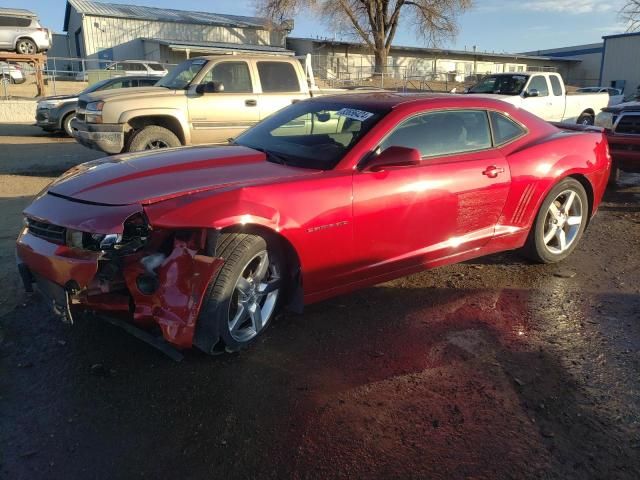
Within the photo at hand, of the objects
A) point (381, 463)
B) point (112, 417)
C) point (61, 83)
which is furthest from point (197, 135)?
point (61, 83)

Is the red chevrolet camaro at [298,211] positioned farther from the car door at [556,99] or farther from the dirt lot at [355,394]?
the car door at [556,99]

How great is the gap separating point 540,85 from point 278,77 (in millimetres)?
6456

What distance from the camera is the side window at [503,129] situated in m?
4.39

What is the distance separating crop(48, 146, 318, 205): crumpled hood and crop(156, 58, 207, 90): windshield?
5.02 metres

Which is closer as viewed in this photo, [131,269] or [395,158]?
[131,269]

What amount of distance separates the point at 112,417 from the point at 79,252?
2.93 feet

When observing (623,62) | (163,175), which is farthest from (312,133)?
(623,62)

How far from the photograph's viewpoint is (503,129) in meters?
4.46

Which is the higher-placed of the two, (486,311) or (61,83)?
(61,83)

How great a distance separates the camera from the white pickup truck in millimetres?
11500

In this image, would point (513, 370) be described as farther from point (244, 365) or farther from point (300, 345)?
point (244, 365)

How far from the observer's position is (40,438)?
251cm

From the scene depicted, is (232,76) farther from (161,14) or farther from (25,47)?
(161,14)

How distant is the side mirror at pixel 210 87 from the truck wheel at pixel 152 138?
82cm
